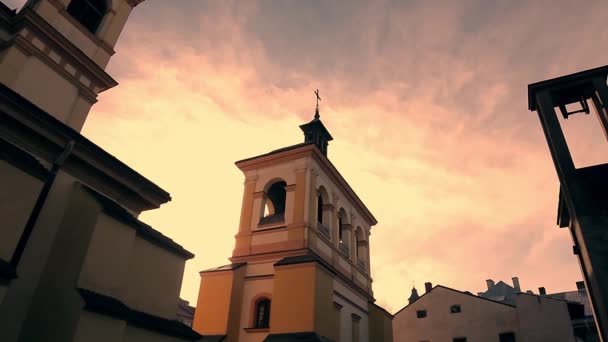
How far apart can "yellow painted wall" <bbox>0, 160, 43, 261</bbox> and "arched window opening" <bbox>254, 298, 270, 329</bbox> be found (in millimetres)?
9942

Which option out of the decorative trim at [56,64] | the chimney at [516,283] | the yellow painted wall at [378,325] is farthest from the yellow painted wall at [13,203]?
the chimney at [516,283]

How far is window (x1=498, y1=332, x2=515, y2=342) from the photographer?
2823 centimetres

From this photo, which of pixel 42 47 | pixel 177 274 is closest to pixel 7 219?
pixel 177 274

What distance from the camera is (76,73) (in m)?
12.1

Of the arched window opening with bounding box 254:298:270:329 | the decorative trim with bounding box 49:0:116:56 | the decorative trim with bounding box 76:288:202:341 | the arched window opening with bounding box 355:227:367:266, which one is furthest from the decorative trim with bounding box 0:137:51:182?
the arched window opening with bounding box 355:227:367:266

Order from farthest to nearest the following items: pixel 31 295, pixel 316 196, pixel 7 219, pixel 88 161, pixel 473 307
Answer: pixel 473 307 → pixel 316 196 → pixel 88 161 → pixel 31 295 → pixel 7 219

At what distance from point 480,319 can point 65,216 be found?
3023 cm

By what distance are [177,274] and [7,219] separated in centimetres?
502

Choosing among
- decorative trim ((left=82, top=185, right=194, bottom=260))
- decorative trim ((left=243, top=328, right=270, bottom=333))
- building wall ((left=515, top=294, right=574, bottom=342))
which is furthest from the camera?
building wall ((left=515, top=294, right=574, bottom=342))

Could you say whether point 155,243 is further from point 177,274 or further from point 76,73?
point 76,73

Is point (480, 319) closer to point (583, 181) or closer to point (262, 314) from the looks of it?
point (262, 314)

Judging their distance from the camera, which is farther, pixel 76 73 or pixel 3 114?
pixel 76 73

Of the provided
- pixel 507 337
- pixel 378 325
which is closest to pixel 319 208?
pixel 378 325

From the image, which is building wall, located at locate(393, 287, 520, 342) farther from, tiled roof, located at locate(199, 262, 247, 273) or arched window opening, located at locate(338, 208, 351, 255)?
tiled roof, located at locate(199, 262, 247, 273)
